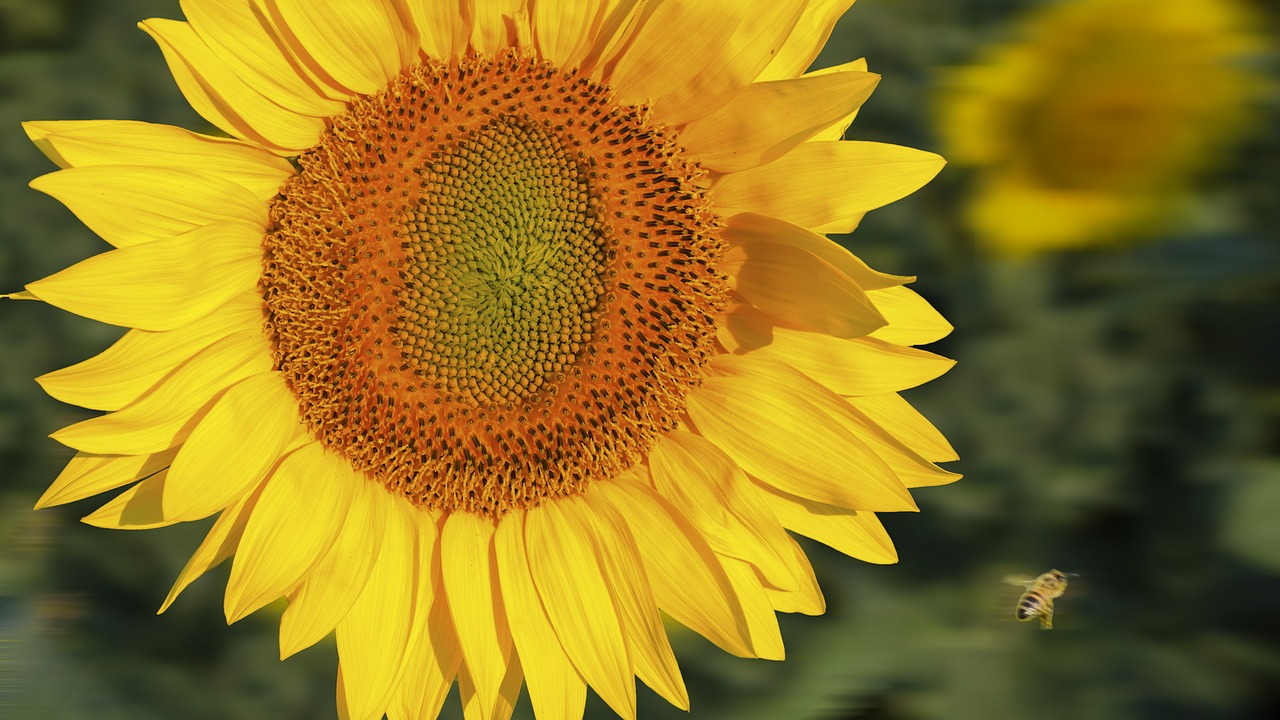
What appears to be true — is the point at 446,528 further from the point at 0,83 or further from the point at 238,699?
the point at 0,83

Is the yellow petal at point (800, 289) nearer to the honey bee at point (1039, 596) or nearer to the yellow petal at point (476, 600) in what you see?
the yellow petal at point (476, 600)

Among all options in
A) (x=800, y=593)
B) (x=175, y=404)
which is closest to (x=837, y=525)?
(x=800, y=593)

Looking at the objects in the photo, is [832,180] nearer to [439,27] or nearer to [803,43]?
[803,43]

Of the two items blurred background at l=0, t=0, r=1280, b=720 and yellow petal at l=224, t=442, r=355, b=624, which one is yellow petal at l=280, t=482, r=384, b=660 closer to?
yellow petal at l=224, t=442, r=355, b=624

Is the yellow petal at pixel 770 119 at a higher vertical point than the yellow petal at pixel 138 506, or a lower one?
higher

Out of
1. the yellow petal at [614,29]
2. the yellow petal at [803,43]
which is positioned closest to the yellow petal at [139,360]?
the yellow petal at [614,29]

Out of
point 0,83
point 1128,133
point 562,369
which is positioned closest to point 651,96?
point 562,369
